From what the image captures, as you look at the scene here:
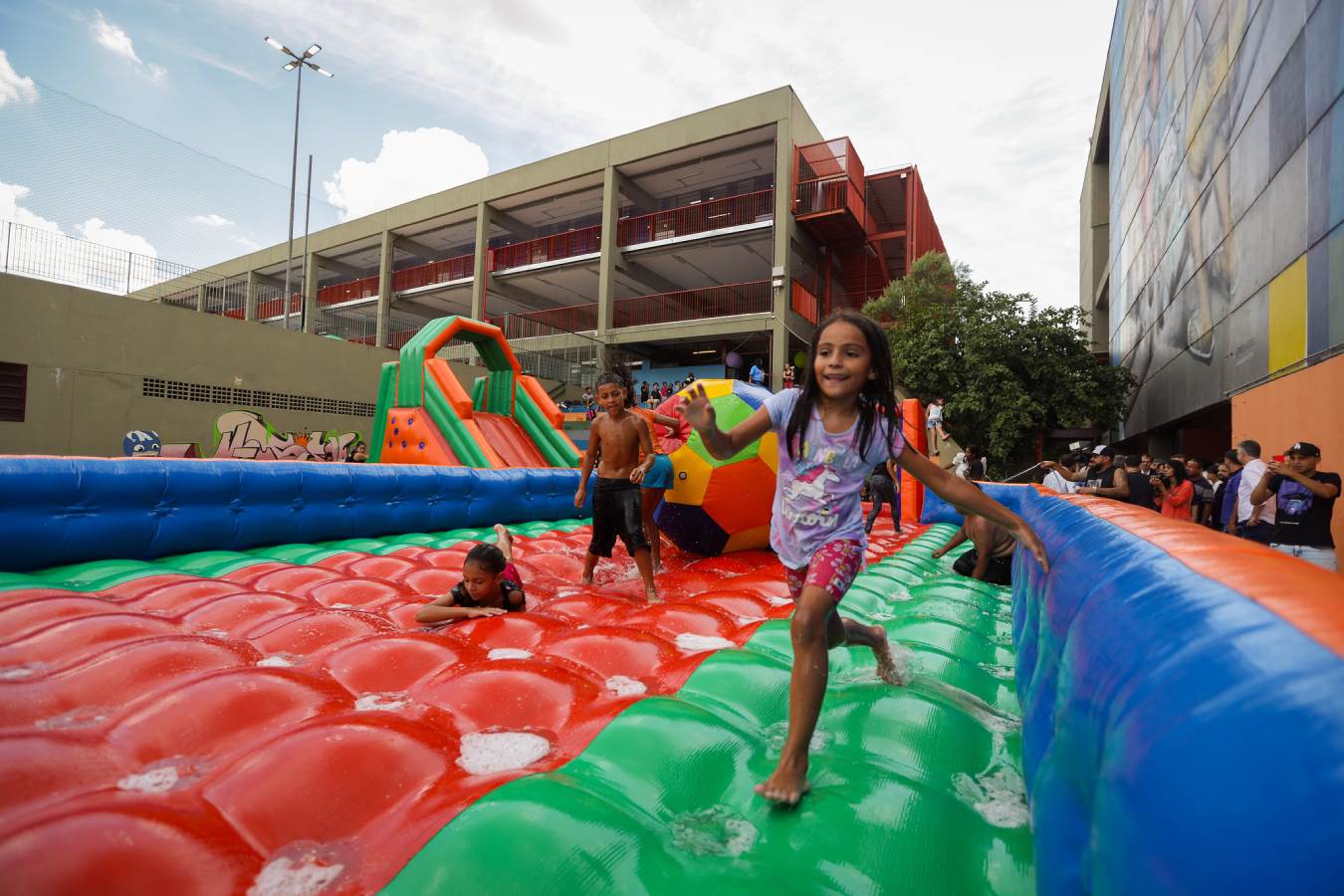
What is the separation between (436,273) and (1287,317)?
23.0 meters

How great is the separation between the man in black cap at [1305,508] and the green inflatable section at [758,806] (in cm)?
385

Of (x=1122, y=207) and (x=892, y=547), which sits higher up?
(x=1122, y=207)

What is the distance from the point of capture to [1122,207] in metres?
19.5

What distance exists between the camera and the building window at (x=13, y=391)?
996 cm

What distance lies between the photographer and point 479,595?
3.06 metres

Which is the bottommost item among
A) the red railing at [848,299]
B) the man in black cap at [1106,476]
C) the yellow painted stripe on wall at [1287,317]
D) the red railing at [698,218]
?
the man in black cap at [1106,476]

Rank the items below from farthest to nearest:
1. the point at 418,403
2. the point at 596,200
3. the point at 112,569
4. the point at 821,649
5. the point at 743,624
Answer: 1. the point at 596,200
2. the point at 418,403
3. the point at 112,569
4. the point at 743,624
5. the point at 821,649

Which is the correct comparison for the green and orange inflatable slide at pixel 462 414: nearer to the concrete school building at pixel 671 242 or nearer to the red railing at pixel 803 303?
the concrete school building at pixel 671 242

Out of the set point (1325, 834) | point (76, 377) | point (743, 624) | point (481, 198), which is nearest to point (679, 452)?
point (743, 624)

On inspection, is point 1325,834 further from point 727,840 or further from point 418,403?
point 418,403

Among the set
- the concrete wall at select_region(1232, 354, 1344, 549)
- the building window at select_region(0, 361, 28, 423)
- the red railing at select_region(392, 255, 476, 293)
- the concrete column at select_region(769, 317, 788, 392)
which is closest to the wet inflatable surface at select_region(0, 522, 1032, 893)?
the concrete wall at select_region(1232, 354, 1344, 549)

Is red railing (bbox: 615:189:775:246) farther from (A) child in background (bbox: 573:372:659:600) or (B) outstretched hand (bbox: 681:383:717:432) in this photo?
(B) outstretched hand (bbox: 681:383:717:432)

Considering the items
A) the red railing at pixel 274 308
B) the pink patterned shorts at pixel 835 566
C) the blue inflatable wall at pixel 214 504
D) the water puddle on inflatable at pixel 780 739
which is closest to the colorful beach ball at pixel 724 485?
the blue inflatable wall at pixel 214 504

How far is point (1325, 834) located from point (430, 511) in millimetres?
5887
